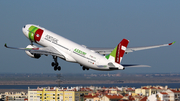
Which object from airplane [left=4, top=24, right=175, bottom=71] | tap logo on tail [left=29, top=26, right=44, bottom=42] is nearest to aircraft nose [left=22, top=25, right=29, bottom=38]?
airplane [left=4, top=24, right=175, bottom=71]

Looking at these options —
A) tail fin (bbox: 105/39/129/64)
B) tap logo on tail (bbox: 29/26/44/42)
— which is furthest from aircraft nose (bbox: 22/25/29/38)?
tail fin (bbox: 105/39/129/64)

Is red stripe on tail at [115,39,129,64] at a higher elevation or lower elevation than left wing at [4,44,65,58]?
lower

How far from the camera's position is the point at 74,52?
61.6m

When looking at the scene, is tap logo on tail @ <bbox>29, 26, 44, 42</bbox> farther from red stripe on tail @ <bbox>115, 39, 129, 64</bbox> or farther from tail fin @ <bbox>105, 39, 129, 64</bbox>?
red stripe on tail @ <bbox>115, 39, 129, 64</bbox>

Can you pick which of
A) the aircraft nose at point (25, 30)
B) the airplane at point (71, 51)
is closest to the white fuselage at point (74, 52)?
the airplane at point (71, 51)

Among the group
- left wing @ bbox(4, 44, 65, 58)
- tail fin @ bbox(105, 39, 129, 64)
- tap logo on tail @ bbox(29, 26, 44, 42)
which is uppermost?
tap logo on tail @ bbox(29, 26, 44, 42)

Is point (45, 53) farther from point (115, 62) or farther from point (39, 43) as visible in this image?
point (115, 62)

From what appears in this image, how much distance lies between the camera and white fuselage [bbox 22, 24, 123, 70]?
187ft

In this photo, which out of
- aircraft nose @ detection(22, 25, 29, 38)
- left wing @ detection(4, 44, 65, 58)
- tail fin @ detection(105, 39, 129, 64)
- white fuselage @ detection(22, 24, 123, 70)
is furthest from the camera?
aircraft nose @ detection(22, 25, 29, 38)

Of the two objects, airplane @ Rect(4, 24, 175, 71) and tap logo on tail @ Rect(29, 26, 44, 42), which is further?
tap logo on tail @ Rect(29, 26, 44, 42)

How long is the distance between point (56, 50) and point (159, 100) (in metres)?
67.0

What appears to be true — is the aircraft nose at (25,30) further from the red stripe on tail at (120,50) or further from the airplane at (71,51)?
the red stripe on tail at (120,50)

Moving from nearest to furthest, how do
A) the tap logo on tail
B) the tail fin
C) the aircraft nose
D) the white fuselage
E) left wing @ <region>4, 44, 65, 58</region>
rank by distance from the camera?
the tail fin
the white fuselage
left wing @ <region>4, 44, 65, 58</region>
the tap logo on tail
the aircraft nose

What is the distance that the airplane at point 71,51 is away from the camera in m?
55.7
